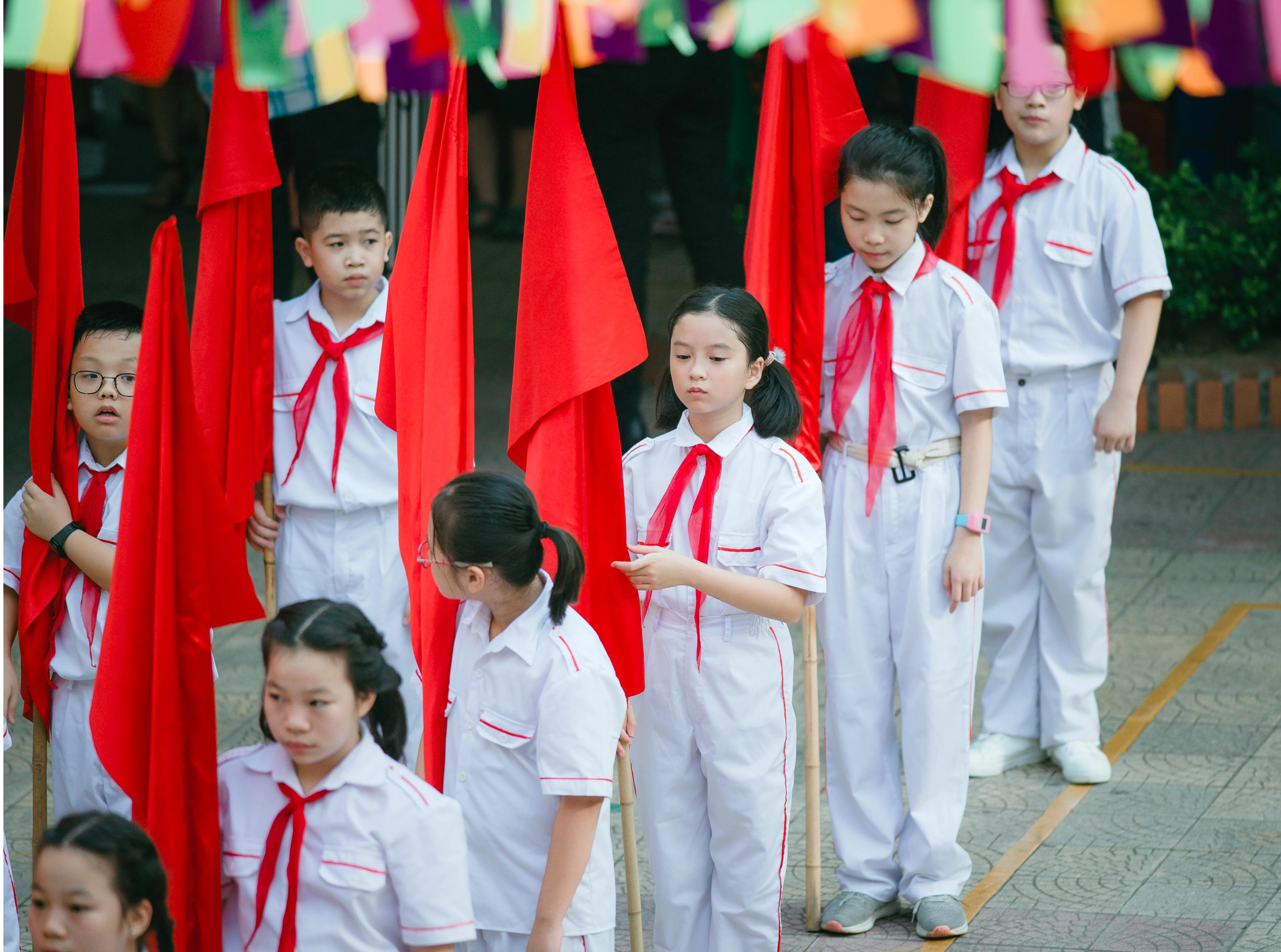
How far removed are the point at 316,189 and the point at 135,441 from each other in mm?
1491

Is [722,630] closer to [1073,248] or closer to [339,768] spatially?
[339,768]

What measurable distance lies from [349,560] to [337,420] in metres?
0.36

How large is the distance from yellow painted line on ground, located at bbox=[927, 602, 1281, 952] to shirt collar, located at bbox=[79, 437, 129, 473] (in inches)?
81.5

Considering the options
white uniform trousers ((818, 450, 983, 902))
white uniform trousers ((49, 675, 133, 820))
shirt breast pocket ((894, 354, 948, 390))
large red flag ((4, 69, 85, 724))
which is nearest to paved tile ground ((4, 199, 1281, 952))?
white uniform trousers ((818, 450, 983, 902))

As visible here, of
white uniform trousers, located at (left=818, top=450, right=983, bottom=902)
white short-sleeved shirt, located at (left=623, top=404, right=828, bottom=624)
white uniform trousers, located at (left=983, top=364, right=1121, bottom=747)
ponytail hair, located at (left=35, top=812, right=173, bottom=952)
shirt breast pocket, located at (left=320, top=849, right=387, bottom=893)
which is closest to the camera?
ponytail hair, located at (left=35, top=812, right=173, bottom=952)

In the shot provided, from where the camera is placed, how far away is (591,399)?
3246mm

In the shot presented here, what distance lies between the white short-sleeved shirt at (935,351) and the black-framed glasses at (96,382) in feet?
5.05

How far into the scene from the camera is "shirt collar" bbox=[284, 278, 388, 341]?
13.5 feet

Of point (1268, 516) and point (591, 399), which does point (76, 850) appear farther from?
point (1268, 516)

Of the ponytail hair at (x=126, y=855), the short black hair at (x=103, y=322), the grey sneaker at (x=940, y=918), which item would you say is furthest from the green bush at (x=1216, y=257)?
the ponytail hair at (x=126, y=855)

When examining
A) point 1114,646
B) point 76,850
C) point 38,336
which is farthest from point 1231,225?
point 76,850

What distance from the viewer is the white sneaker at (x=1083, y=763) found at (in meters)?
4.55

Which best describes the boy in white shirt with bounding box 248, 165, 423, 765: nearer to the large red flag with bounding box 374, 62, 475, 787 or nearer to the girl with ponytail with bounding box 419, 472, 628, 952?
the large red flag with bounding box 374, 62, 475, 787

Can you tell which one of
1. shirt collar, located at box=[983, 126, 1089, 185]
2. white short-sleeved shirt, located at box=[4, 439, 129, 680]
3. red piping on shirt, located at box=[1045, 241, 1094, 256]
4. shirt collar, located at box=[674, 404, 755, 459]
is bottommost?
white short-sleeved shirt, located at box=[4, 439, 129, 680]
